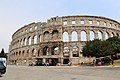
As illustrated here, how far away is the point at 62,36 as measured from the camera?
221 feet

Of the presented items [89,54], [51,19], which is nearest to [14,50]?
[51,19]

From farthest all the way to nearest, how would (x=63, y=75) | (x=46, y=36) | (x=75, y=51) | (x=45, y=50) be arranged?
(x=46, y=36)
(x=45, y=50)
(x=75, y=51)
(x=63, y=75)

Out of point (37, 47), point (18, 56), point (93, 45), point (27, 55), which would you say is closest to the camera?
point (93, 45)

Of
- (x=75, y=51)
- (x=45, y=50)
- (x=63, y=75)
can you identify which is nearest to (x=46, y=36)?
(x=45, y=50)

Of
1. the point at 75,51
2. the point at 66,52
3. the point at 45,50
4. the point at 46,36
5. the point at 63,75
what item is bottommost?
the point at 63,75

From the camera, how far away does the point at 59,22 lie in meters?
67.3

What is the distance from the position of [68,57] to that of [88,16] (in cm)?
1414

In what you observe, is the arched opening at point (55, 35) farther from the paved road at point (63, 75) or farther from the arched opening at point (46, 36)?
the paved road at point (63, 75)

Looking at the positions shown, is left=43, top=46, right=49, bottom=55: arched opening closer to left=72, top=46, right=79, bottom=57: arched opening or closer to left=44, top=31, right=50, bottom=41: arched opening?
left=44, top=31, right=50, bottom=41: arched opening

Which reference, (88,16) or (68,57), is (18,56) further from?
(88,16)

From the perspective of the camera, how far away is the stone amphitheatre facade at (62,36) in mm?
64875

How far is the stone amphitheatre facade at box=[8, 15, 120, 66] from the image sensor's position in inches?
Answer: 2554

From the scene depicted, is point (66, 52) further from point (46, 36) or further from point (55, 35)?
point (46, 36)

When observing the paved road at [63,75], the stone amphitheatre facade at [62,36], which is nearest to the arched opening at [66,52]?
the stone amphitheatre facade at [62,36]
